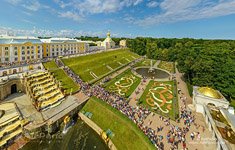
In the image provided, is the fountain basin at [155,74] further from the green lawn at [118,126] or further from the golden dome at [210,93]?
the green lawn at [118,126]

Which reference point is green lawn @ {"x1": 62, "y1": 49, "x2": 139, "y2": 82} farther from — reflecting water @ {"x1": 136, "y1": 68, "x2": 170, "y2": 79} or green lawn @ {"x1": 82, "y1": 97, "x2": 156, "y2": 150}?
green lawn @ {"x1": 82, "y1": 97, "x2": 156, "y2": 150}

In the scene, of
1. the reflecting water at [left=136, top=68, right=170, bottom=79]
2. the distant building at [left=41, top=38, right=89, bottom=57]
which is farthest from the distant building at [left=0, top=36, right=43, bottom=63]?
the reflecting water at [left=136, top=68, right=170, bottom=79]

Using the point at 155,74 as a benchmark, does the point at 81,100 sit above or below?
below

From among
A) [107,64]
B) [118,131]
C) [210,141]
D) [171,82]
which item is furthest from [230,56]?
[107,64]

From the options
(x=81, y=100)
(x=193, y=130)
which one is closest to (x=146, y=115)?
(x=193, y=130)

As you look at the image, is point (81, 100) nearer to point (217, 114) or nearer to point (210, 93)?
point (217, 114)

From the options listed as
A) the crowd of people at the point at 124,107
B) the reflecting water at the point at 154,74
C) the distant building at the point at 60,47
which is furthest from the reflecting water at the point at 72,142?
the distant building at the point at 60,47

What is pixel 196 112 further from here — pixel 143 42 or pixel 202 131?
pixel 143 42
